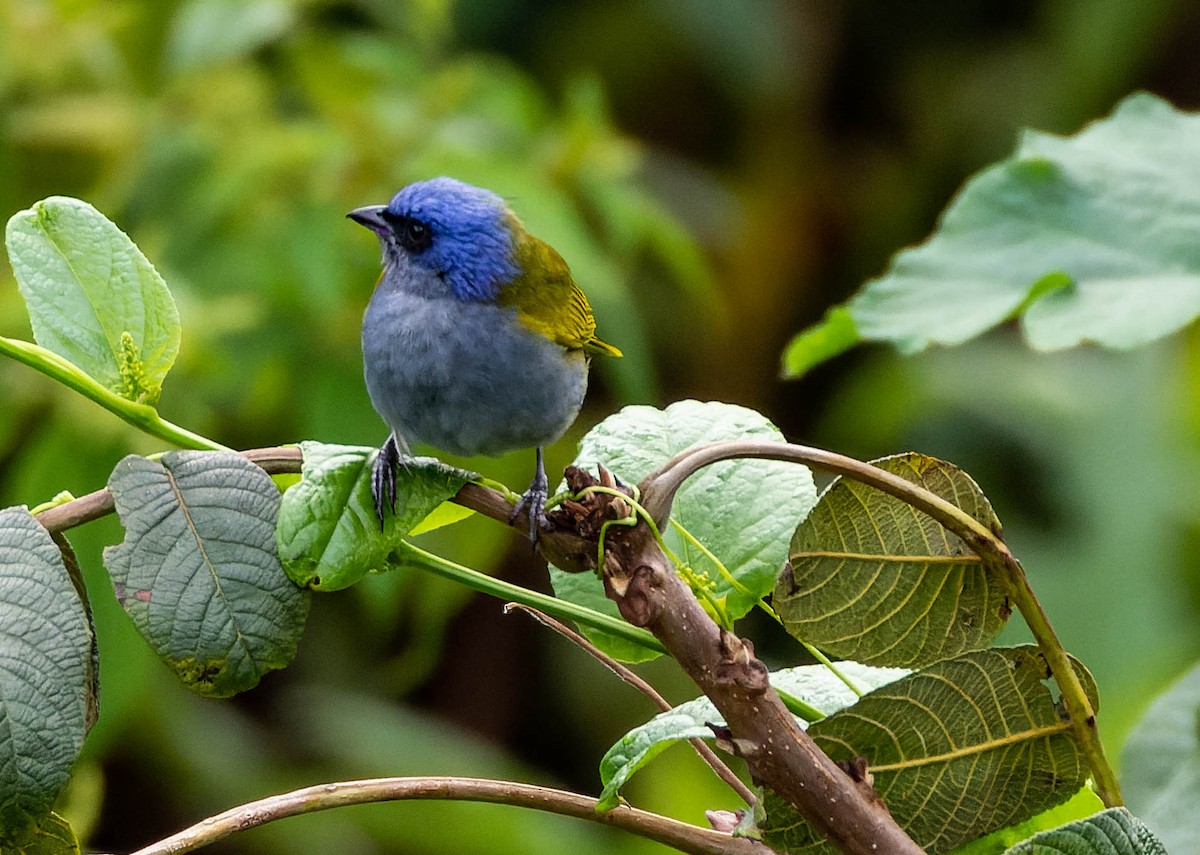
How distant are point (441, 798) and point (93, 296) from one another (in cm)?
45

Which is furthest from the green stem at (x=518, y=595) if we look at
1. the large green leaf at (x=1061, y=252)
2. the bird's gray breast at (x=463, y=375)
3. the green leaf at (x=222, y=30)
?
the green leaf at (x=222, y=30)

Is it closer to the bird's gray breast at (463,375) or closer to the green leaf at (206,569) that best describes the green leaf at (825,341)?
the bird's gray breast at (463,375)

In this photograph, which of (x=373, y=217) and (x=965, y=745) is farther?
(x=373, y=217)

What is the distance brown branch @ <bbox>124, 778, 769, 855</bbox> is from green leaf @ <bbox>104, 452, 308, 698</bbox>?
0.09 m

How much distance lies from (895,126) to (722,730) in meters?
5.38

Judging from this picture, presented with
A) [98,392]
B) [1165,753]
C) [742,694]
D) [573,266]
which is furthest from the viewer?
[573,266]

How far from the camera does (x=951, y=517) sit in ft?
3.28

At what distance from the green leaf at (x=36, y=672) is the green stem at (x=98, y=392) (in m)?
0.11

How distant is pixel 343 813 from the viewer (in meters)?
4.11

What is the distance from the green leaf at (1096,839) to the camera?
0.96 meters

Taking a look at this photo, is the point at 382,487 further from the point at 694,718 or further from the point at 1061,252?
the point at 1061,252

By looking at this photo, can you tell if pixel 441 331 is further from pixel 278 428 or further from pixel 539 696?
pixel 539 696

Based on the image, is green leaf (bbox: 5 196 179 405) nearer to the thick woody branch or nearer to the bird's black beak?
the thick woody branch

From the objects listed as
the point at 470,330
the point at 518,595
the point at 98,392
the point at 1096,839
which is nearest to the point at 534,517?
the point at 518,595
